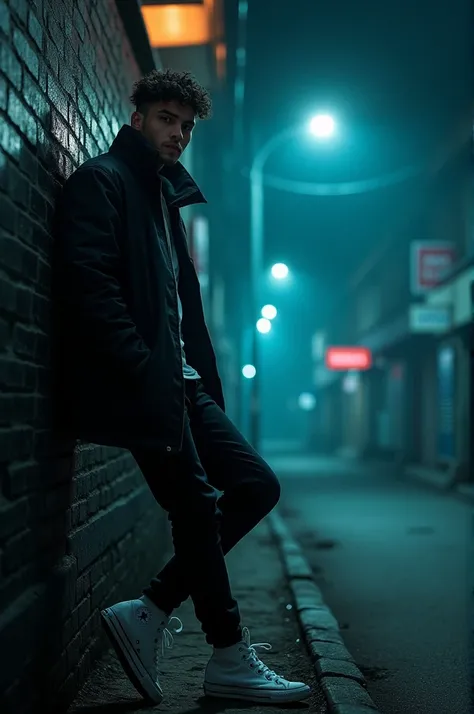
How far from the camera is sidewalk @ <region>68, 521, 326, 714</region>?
3414mm

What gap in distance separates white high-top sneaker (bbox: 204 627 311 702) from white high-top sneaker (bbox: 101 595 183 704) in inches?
9.4

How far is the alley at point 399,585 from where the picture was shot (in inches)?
161

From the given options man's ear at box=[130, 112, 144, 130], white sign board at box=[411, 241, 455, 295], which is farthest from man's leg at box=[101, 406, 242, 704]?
white sign board at box=[411, 241, 455, 295]

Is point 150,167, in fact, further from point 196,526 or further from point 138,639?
point 138,639

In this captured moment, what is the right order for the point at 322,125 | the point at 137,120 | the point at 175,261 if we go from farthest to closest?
the point at 322,125 → the point at 175,261 → the point at 137,120

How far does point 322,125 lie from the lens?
15.3 metres

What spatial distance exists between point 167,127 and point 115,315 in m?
0.92

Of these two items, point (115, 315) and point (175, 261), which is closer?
point (115, 315)

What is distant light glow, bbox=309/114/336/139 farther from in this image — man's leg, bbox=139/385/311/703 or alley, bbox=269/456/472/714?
man's leg, bbox=139/385/311/703

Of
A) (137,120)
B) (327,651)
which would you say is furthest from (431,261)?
(137,120)

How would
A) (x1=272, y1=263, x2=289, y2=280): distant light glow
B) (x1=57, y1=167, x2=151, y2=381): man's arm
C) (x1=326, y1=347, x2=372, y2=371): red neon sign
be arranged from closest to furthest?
(x1=57, y1=167, x2=151, y2=381): man's arm
(x1=272, y1=263, x2=289, y2=280): distant light glow
(x1=326, y1=347, x2=372, y2=371): red neon sign

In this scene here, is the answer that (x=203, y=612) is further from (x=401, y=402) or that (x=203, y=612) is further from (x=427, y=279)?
(x=401, y=402)

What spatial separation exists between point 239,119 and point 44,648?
16.6 metres

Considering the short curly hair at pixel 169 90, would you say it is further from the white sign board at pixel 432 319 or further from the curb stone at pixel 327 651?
the white sign board at pixel 432 319
